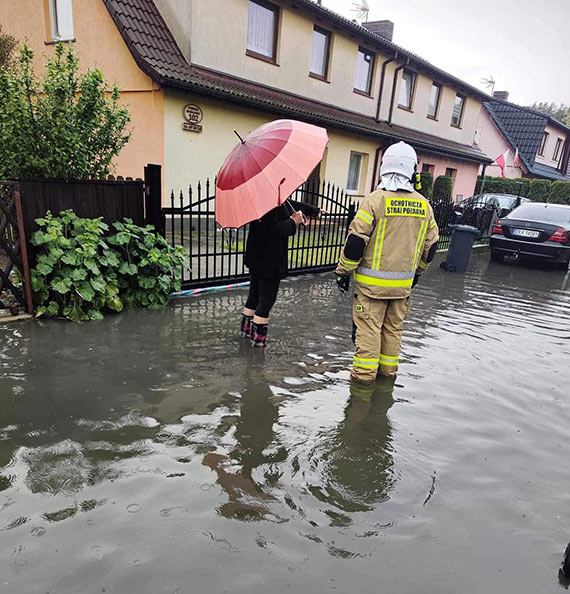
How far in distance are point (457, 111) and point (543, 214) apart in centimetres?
1194

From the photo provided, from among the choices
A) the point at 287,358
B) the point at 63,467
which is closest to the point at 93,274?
the point at 287,358

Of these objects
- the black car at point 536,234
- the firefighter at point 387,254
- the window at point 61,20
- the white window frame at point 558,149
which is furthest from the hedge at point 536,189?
the firefighter at point 387,254

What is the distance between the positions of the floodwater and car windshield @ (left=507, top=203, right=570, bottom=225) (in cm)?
710

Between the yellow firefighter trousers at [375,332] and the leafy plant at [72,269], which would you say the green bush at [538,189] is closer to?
the yellow firefighter trousers at [375,332]

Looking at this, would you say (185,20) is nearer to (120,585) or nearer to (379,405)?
(379,405)

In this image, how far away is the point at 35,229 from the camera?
4891 mm

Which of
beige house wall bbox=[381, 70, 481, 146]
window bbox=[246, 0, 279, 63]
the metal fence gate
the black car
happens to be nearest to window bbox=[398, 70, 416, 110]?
beige house wall bbox=[381, 70, 481, 146]

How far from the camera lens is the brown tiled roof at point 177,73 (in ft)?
30.9

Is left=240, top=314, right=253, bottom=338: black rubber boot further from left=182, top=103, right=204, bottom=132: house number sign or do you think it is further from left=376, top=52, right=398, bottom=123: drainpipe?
left=376, top=52, right=398, bottom=123: drainpipe

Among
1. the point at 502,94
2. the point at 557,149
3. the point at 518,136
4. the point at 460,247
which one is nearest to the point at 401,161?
the point at 460,247

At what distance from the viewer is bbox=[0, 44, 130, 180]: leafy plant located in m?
4.75

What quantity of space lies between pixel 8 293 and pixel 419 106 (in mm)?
Result: 17165

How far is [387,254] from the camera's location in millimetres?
3590

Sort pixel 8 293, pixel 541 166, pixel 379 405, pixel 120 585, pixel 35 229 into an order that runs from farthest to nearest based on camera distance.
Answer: pixel 541 166, pixel 8 293, pixel 35 229, pixel 379 405, pixel 120 585
